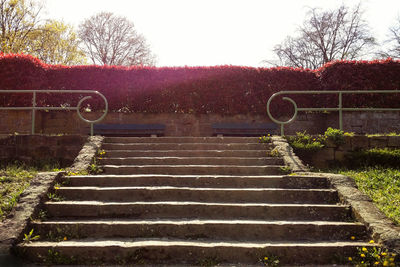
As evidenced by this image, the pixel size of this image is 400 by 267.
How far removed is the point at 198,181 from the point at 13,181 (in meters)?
2.81

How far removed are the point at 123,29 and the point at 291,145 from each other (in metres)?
22.5

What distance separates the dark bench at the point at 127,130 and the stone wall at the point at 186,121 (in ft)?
1.38

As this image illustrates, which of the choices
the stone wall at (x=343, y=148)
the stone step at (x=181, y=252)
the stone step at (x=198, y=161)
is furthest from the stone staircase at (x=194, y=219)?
the stone wall at (x=343, y=148)

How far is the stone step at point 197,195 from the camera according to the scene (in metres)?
4.20

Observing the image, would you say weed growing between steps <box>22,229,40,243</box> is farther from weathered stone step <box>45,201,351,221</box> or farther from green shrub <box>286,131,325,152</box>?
green shrub <box>286,131,325,152</box>

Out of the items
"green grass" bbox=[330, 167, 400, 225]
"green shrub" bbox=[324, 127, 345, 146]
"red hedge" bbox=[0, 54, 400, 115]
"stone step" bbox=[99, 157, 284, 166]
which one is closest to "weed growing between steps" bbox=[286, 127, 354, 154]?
"green shrub" bbox=[324, 127, 345, 146]

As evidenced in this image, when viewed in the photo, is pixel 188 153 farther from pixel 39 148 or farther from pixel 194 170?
pixel 39 148

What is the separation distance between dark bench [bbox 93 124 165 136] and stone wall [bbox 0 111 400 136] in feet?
1.38

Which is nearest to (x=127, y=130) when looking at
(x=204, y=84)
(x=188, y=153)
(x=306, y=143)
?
(x=204, y=84)

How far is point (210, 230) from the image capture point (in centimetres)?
352

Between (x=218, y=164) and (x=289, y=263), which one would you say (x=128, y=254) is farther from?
Answer: (x=218, y=164)

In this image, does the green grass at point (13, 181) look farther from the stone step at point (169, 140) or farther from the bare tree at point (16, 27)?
Answer: the bare tree at point (16, 27)

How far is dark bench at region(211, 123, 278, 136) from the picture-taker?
30.4ft

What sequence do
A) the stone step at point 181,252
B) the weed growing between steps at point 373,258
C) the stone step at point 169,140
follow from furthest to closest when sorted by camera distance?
the stone step at point 169,140, the stone step at point 181,252, the weed growing between steps at point 373,258
